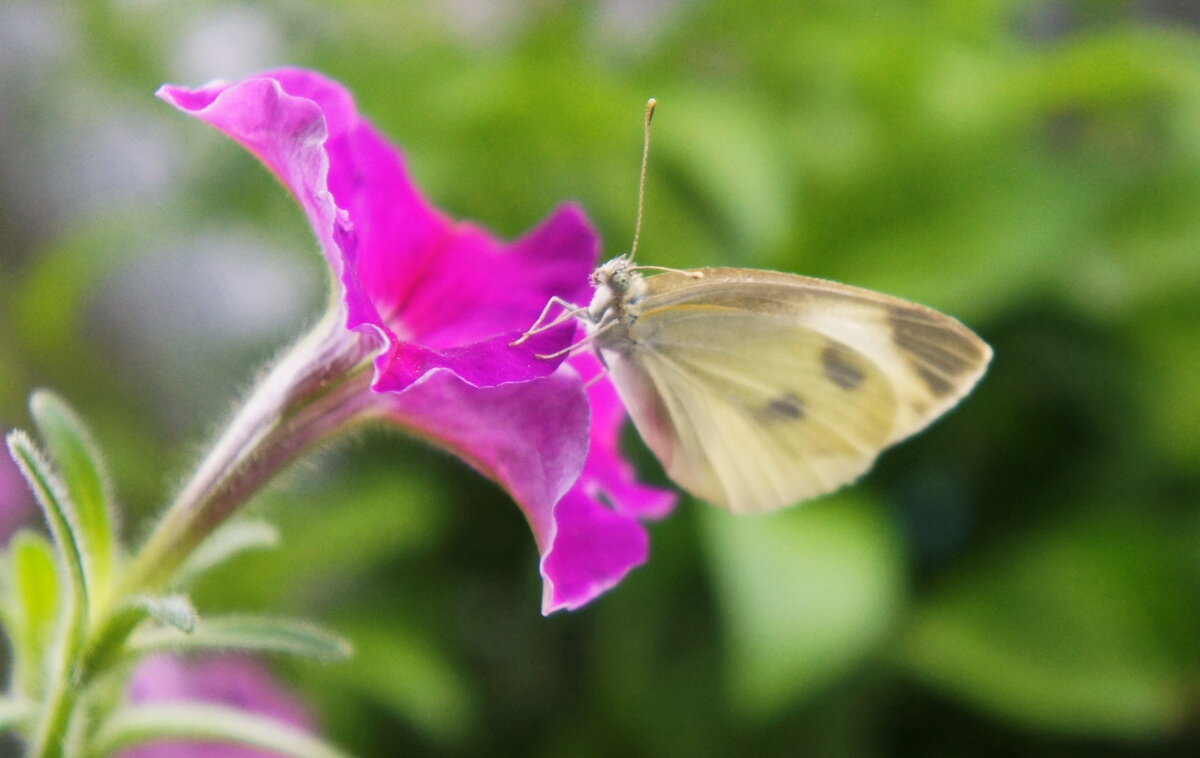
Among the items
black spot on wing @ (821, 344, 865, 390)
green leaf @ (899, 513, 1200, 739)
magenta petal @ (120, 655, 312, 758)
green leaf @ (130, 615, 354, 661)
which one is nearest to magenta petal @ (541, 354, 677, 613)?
green leaf @ (130, 615, 354, 661)

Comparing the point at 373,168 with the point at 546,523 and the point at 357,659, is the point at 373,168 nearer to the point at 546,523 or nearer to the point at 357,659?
the point at 546,523

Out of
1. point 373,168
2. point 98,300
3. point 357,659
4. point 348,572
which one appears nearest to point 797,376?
point 373,168

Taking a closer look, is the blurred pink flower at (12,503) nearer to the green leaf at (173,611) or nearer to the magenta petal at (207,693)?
the magenta petal at (207,693)

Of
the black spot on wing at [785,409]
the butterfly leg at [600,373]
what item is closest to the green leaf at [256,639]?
the butterfly leg at [600,373]

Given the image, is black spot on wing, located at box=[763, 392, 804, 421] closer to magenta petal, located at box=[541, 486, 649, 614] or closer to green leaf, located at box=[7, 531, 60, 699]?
magenta petal, located at box=[541, 486, 649, 614]

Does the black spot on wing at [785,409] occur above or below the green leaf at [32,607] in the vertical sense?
above

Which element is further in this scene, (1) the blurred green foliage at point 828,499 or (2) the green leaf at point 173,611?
(1) the blurred green foliage at point 828,499
